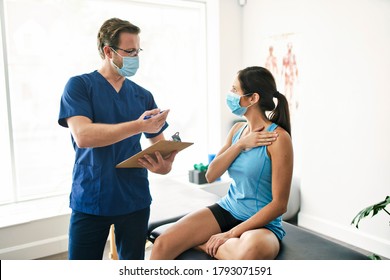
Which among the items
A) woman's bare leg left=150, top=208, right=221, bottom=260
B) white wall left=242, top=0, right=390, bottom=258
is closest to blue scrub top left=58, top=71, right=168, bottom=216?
woman's bare leg left=150, top=208, right=221, bottom=260

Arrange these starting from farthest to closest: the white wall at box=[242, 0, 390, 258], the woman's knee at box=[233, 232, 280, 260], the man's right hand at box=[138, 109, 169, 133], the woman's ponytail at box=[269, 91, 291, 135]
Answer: the white wall at box=[242, 0, 390, 258], the woman's ponytail at box=[269, 91, 291, 135], the woman's knee at box=[233, 232, 280, 260], the man's right hand at box=[138, 109, 169, 133]

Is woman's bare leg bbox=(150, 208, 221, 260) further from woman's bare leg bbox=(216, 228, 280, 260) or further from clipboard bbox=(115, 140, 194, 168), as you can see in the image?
clipboard bbox=(115, 140, 194, 168)

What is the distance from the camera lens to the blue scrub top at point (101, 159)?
1.32 meters

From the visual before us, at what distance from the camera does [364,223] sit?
261cm

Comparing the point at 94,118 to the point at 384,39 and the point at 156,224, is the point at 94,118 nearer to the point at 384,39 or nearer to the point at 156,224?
the point at 156,224

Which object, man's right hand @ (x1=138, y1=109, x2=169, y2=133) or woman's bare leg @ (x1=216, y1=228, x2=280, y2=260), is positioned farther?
woman's bare leg @ (x1=216, y1=228, x2=280, y2=260)

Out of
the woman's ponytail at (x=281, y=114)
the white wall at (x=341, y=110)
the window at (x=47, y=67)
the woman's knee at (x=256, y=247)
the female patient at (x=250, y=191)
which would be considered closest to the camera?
the woman's knee at (x=256, y=247)

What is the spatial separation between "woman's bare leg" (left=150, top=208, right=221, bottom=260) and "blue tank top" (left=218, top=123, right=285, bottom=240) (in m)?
0.13

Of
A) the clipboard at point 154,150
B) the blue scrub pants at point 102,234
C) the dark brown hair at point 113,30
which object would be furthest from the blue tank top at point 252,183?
the dark brown hair at point 113,30

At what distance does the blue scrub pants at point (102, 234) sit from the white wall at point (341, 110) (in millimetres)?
1846

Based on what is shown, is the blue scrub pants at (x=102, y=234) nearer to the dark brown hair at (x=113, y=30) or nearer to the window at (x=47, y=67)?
the dark brown hair at (x=113, y=30)

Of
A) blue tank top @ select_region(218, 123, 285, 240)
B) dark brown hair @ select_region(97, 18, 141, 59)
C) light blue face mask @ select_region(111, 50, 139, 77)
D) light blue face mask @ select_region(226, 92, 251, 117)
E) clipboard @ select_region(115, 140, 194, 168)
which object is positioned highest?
dark brown hair @ select_region(97, 18, 141, 59)

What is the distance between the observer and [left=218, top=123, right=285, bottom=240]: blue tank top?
1.55 meters

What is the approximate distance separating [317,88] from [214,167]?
1.57m
